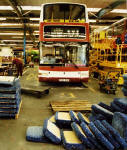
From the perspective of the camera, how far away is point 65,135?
13.6ft

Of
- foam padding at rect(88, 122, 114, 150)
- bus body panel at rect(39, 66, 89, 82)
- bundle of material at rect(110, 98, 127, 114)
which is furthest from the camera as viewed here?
bus body panel at rect(39, 66, 89, 82)

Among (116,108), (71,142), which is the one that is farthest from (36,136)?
(116,108)

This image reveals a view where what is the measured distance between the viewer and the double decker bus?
384 inches

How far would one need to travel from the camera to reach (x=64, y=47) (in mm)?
10266

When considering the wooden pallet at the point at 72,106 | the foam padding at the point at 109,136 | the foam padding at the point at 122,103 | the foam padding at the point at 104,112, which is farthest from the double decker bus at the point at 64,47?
the foam padding at the point at 109,136

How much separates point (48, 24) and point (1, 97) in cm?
563

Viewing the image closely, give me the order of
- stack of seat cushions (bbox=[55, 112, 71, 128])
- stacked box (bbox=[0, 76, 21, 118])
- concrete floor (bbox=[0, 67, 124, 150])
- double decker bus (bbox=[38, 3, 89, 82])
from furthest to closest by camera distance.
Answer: double decker bus (bbox=[38, 3, 89, 82]), stacked box (bbox=[0, 76, 21, 118]), stack of seat cushions (bbox=[55, 112, 71, 128]), concrete floor (bbox=[0, 67, 124, 150])

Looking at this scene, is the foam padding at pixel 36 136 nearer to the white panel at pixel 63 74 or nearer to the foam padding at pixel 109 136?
the foam padding at pixel 109 136

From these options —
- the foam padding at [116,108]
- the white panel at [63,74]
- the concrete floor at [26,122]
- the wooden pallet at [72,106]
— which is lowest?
the concrete floor at [26,122]

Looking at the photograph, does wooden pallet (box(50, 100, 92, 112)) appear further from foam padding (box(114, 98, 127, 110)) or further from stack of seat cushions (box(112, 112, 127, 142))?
stack of seat cushions (box(112, 112, 127, 142))

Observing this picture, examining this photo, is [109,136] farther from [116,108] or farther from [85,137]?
[116,108]

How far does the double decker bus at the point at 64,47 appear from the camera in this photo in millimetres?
9742

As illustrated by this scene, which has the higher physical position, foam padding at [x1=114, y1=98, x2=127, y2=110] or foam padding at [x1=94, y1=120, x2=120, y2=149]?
foam padding at [x1=114, y1=98, x2=127, y2=110]

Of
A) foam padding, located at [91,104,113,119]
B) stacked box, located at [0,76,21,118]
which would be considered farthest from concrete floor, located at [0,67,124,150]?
foam padding, located at [91,104,113,119]
